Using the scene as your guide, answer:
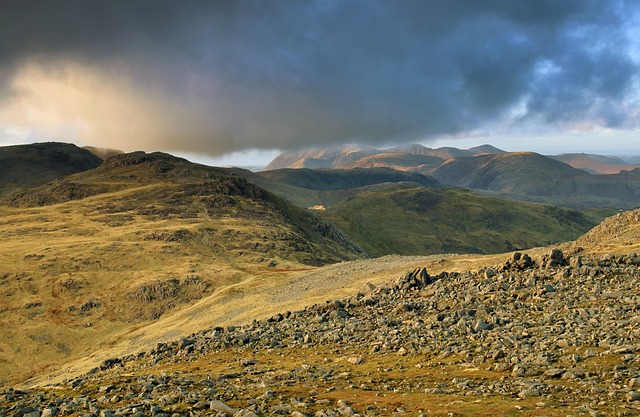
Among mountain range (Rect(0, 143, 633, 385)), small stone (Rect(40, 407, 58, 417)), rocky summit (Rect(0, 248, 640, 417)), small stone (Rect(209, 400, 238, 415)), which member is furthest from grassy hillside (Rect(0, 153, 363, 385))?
small stone (Rect(209, 400, 238, 415))

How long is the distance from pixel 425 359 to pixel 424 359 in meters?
0.06

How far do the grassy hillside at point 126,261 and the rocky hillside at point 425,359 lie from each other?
1422 inches

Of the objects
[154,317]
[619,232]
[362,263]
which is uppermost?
[619,232]

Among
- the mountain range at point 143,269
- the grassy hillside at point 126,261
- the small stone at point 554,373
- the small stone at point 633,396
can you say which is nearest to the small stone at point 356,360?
→ the small stone at point 554,373

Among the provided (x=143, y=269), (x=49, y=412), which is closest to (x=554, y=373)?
(x=49, y=412)

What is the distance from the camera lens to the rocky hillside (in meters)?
19.6

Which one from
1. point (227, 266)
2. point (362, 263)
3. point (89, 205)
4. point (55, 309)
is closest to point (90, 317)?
point (55, 309)

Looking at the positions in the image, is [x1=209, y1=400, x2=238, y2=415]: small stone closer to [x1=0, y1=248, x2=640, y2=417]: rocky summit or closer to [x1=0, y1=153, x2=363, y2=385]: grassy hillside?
[x1=0, y1=248, x2=640, y2=417]: rocky summit

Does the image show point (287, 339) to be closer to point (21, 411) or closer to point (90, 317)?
point (21, 411)

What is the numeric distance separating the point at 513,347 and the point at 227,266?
102m

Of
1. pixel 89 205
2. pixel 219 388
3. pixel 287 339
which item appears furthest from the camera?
pixel 89 205

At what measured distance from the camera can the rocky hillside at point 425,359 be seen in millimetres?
19562

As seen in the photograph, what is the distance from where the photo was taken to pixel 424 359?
26875 millimetres

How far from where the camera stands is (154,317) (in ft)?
313
